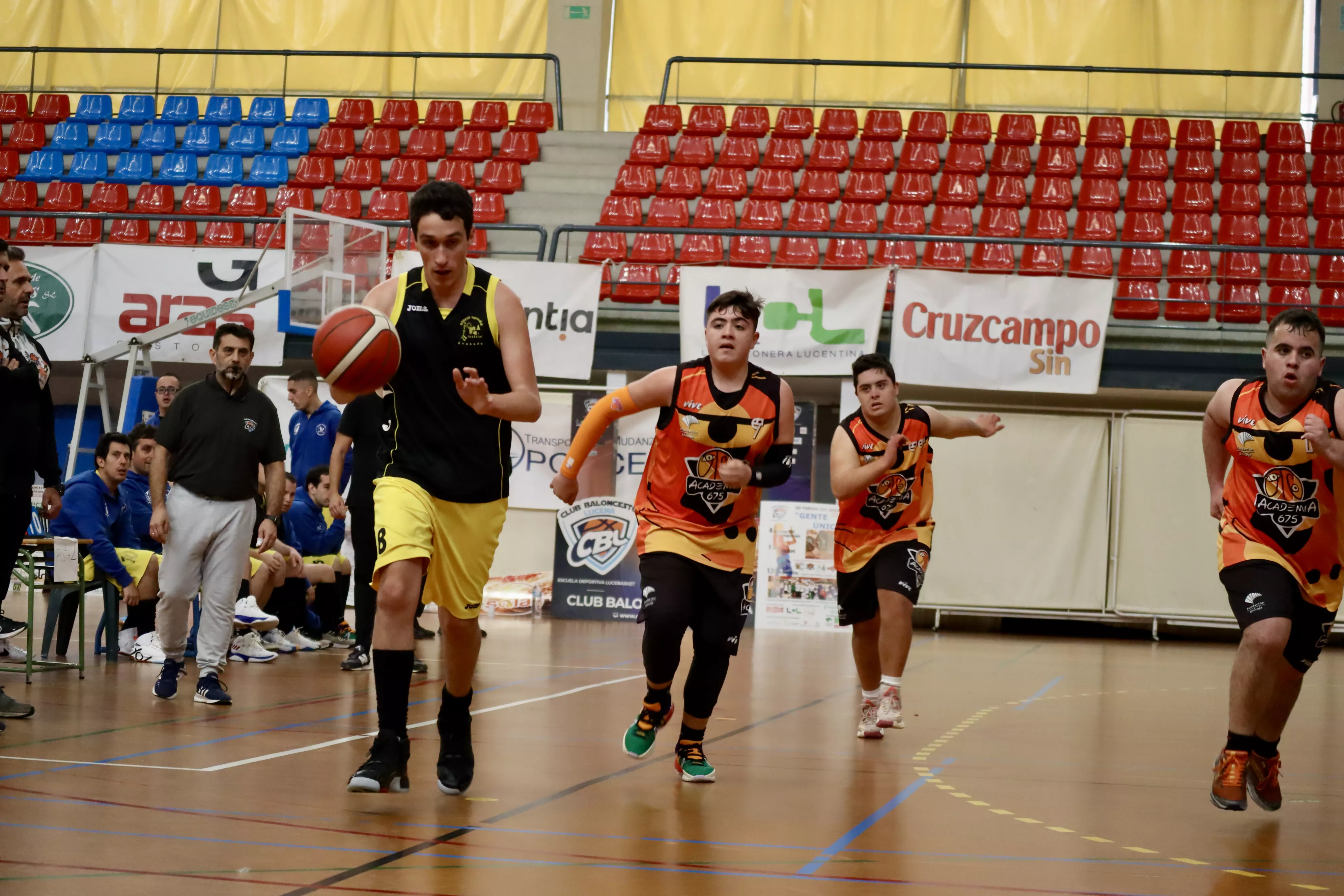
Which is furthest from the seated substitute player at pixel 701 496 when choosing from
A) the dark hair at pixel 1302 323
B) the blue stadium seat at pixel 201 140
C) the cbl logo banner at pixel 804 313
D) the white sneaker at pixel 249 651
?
the blue stadium seat at pixel 201 140

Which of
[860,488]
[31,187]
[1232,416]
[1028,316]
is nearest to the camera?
[1232,416]

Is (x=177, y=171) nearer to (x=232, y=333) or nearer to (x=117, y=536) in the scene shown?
(x=117, y=536)

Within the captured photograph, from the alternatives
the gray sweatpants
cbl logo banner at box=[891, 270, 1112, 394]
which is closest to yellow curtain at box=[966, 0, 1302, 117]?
cbl logo banner at box=[891, 270, 1112, 394]

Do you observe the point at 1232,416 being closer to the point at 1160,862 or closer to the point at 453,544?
the point at 1160,862

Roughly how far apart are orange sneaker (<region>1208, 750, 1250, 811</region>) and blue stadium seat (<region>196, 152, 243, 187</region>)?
53.7 ft

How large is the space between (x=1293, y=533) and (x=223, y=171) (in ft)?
54.3

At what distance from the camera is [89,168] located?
61.8 ft

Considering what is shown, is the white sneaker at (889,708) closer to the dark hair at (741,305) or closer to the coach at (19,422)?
the dark hair at (741,305)

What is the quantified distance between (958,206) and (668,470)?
1226cm

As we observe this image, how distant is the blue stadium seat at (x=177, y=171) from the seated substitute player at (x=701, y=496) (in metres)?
15.1

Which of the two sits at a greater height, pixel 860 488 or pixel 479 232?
pixel 479 232

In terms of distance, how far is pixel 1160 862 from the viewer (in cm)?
375

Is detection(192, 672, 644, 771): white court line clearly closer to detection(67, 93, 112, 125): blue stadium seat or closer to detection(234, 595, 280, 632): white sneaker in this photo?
detection(234, 595, 280, 632): white sneaker

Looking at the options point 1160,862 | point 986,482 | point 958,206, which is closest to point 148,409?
point 986,482
